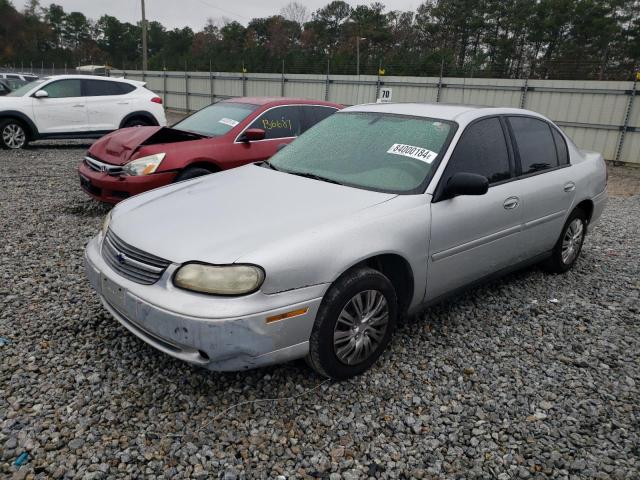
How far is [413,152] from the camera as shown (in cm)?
336

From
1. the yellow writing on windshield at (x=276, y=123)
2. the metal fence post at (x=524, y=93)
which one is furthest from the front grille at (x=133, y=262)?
the metal fence post at (x=524, y=93)

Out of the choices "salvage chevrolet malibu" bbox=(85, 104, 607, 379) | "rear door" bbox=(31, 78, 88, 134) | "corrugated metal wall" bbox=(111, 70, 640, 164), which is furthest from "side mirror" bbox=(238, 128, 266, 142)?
"corrugated metal wall" bbox=(111, 70, 640, 164)

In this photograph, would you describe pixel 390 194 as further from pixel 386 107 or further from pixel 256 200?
pixel 386 107

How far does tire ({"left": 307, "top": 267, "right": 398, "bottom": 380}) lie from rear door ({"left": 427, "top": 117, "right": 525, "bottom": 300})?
1.45ft

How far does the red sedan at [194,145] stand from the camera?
18.3 ft

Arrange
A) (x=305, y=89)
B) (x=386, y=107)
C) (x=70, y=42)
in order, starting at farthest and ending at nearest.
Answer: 1. (x=70, y=42)
2. (x=305, y=89)
3. (x=386, y=107)

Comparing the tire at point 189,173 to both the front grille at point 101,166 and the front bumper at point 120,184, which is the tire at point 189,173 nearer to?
the front bumper at point 120,184

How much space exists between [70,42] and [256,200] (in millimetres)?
99780

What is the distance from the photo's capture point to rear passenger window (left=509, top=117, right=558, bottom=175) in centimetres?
400

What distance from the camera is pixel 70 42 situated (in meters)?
86.4

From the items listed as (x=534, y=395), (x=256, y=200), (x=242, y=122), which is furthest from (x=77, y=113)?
(x=534, y=395)

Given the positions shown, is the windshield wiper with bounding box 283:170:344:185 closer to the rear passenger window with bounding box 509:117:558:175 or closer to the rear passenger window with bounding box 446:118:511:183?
the rear passenger window with bounding box 446:118:511:183

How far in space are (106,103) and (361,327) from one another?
33.1 ft

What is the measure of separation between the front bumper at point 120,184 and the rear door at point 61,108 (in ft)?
18.9
